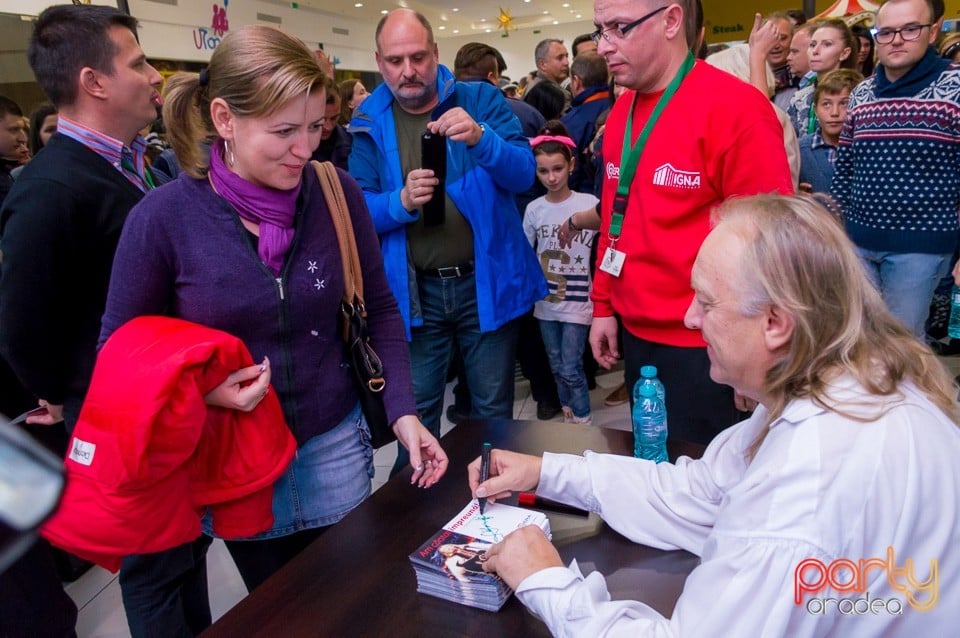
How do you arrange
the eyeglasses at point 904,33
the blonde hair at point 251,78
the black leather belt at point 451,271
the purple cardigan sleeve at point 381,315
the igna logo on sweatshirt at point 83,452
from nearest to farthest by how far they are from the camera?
the igna logo on sweatshirt at point 83,452
the blonde hair at point 251,78
the purple cardigan sleeve at point 381,315
the black leather belt at point 451,271
the eyeglasses at point 904,33

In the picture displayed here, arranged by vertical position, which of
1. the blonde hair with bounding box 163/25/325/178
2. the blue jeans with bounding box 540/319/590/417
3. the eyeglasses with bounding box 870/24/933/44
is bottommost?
the blue jeans with bounding box 540/319/590/417

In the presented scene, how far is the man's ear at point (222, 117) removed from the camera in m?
1.25

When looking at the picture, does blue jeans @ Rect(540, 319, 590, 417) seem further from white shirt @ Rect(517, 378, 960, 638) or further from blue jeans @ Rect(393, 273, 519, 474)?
white shirt @ Rect(517, 378, 960, 638)

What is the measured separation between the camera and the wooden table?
39.5 inches

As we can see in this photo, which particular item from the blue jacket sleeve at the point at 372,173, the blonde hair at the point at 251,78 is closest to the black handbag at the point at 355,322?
the blonde hair at the point at 251,78

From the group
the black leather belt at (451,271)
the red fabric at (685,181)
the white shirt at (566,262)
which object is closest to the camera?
the red fabric at (685,181)

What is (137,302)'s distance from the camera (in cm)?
125

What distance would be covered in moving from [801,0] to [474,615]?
7.63 meters

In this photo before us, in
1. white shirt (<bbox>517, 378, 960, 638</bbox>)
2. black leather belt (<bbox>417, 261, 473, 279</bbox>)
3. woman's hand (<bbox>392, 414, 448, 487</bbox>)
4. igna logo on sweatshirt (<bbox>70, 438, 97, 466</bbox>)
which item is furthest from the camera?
black leather belt (<bbox>417, 261, 473, 279</bbox>)

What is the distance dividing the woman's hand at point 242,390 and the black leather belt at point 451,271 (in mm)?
1024

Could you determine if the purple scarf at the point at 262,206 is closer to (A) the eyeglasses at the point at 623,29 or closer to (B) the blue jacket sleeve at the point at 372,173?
(B) the blue jacket sleeve at the point at 372,173

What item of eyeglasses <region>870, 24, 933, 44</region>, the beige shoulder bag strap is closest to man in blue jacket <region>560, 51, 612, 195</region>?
eyeglasses <region>870, 24, 933, 44</region>

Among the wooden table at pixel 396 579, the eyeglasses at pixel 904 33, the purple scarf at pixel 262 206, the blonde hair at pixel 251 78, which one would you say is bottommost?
the wooden table at pixel 396 579

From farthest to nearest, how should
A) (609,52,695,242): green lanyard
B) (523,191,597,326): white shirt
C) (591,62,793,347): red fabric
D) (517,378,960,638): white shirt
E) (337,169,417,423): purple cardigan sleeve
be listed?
1. (523,191,597,326): white shirt
2. (609,52,695,242): green lanyard
3. (591,62,793,347): red fabric
4. (337,169,417,423): purple cardigan sleeve
5. (517,378,960,638): white shirt
